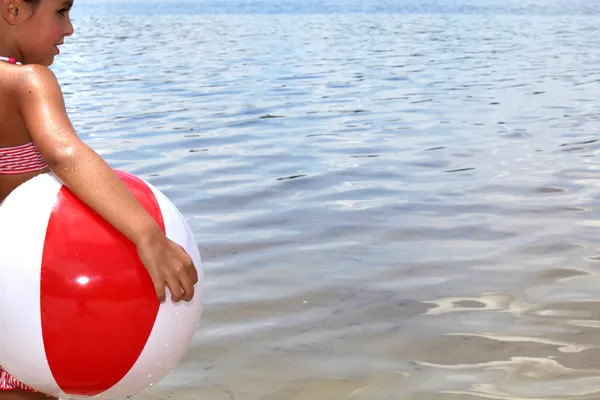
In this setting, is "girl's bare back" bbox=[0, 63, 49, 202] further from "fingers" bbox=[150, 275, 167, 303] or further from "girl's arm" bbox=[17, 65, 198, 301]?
"fingers" bbox=[150, 275, 167, 303]

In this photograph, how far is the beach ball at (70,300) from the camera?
2.98 metres

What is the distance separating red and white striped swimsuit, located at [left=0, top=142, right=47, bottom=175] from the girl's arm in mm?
165

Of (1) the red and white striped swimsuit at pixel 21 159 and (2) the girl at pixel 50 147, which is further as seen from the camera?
(1) the red and white striped swimsuit at pixel 21 159

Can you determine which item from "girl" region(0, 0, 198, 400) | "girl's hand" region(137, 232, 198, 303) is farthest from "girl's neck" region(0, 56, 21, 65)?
"girl's hand" region(137, 232, 198, 303)

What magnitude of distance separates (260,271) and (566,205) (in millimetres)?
2854

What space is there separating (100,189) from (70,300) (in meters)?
0.36

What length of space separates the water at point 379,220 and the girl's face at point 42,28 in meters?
1.85

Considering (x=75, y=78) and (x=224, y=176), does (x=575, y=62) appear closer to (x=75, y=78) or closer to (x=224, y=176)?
(x=75, y=78)

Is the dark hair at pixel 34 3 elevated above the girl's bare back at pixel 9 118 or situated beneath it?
elevated above

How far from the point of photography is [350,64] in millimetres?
19938

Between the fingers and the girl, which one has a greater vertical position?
the girl

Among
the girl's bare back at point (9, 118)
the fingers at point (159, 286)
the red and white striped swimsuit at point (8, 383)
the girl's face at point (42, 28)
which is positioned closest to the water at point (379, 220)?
the red and white striped swimsuit at point (8, 383)

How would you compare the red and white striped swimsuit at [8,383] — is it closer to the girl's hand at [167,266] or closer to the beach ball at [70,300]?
the beach ball at [70,300]

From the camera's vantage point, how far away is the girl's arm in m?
2.98
